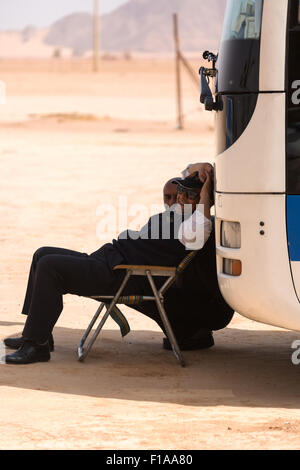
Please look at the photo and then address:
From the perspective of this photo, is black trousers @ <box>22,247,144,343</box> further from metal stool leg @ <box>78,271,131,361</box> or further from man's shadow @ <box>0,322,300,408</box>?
man's shadow @ <box>0,322,300,408</box>

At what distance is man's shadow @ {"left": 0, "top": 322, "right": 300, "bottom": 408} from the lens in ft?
19.5

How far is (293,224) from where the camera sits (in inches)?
219

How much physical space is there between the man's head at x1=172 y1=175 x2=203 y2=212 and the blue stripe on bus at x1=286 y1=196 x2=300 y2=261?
3.29ft

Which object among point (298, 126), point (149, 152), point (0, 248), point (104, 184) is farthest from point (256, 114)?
point (149, 152)

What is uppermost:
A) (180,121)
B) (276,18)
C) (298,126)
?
(276,18)

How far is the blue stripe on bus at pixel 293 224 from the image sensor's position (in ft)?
18.2

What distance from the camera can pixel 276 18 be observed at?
18.1 ft

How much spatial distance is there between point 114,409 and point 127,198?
31.1ft

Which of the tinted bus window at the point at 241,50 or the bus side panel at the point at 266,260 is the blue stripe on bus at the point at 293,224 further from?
the tinted bus window at the point at 241,50

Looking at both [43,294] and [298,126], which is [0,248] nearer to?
[43,294]

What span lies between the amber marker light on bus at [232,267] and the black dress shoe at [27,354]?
4.59 ft

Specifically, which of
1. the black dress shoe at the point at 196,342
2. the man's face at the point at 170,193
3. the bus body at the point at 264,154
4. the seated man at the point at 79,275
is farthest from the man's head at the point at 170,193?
the black dress shoe at the point at 196,342

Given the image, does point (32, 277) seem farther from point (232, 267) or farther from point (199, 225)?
point (232, 267)

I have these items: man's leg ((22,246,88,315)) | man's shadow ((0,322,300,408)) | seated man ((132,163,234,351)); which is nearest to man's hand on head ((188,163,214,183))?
seated man ((132,163,234,351))
